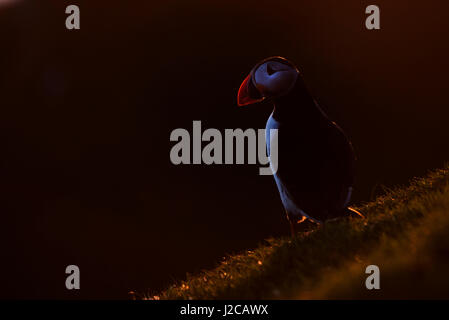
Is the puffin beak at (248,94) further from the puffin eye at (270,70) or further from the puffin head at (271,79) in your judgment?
the puffin eye at (270,70)

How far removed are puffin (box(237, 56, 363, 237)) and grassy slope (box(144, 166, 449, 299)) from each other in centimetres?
32

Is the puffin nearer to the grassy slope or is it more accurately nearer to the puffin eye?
the puffin eye

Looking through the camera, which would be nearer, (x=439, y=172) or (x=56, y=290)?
(x=439, y=172)

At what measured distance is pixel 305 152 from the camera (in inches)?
186

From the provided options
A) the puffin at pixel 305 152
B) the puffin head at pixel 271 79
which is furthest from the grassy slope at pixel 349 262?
the puffin head at pixel 271 79

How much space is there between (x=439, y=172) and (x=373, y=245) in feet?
8.71

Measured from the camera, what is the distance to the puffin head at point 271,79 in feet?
15.8

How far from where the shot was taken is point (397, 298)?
2.72 meters

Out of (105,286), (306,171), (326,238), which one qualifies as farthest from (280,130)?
(105,286)

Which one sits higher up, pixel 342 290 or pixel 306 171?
pixel 306 171

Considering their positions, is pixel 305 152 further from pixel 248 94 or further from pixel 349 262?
pixel 349 262
